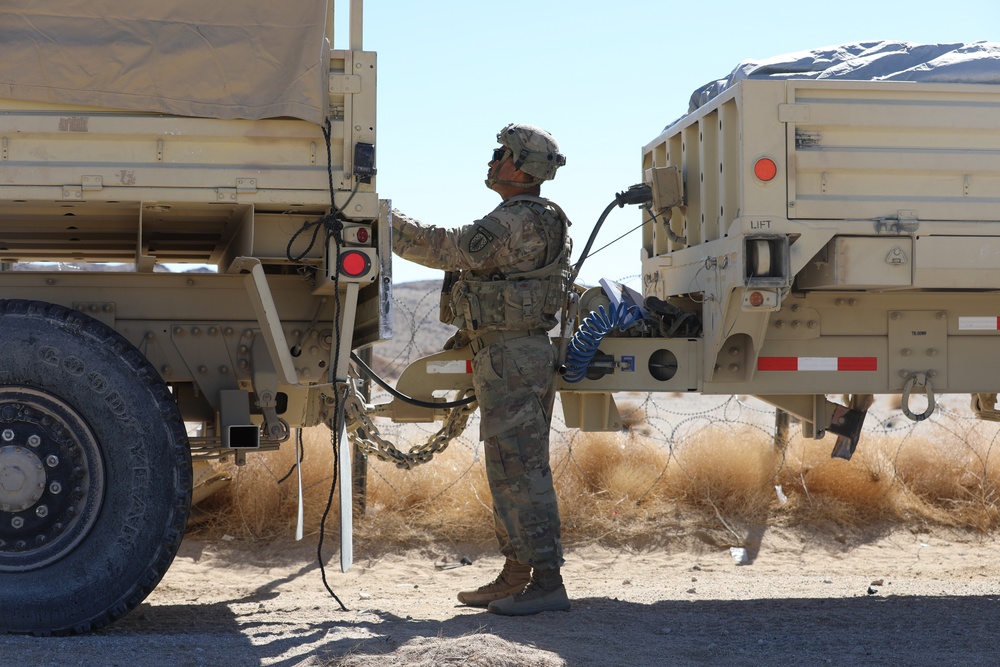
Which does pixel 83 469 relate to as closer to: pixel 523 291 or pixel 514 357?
pixel 514 357

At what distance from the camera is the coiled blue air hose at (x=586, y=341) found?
207 inches

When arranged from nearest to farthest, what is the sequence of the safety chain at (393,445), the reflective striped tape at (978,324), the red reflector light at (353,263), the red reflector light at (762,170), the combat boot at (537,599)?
the red reflector light at (353,263) → the red reflector light at (762,170) → the combat boot at (537,599) → the safety chain at (393,445) → the reflective striped tape at (978,324)

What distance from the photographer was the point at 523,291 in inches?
201

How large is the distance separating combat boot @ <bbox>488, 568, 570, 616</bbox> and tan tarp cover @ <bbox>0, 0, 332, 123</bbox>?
8.13ft

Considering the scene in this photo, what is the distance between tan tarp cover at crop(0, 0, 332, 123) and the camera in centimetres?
425

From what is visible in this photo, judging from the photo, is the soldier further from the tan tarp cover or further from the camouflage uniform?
the tan tarp cover

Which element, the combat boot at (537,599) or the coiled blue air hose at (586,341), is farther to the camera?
the coiled blue air hose at (586,341)

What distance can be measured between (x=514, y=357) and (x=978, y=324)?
2.53m

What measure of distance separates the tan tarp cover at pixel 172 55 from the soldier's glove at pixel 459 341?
1481mm

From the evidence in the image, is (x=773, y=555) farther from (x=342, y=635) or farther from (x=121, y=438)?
(x=121, y=438)

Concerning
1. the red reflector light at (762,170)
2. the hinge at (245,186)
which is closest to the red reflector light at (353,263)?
the hinge at (245,186)

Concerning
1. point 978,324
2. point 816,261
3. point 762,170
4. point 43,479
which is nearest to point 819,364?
point 816,261

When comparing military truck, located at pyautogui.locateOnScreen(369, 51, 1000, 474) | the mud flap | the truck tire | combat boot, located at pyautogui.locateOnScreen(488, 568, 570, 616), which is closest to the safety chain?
military truck, located at pyautogui.locateOnScreen(369, 51, 1000, 474)

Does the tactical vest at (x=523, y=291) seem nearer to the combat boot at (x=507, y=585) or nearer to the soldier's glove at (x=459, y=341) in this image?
the soldier's glove at (x=459, y=341)
